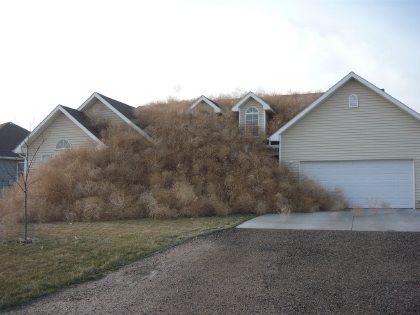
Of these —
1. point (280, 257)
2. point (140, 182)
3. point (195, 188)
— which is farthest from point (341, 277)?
point (140, 182)

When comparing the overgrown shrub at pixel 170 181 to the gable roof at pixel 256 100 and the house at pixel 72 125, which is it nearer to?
the gable roof at pixel 256 100

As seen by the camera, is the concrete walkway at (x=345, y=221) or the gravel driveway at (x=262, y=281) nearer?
the gravel driveway at (x=262, y=281)

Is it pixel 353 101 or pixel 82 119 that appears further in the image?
pixel 82 119

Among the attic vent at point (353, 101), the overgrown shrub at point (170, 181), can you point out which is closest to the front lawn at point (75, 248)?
the overgrown shrub at point (170, 181)

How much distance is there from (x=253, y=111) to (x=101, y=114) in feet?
28.3

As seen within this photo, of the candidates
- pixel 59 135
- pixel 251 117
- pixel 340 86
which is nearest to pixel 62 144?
pixel 59 135

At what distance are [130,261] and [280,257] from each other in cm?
300

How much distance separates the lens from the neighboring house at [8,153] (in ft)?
93.8

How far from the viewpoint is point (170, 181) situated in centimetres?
1806

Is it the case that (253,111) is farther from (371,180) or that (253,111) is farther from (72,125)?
(72,125)

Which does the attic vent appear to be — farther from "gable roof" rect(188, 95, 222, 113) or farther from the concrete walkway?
"gable roof" rect(188, 95, 222, 113)

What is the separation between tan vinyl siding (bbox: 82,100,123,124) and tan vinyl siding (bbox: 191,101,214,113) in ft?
13.7

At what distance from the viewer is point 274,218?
571 inches

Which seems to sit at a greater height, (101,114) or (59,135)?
(101,114)
